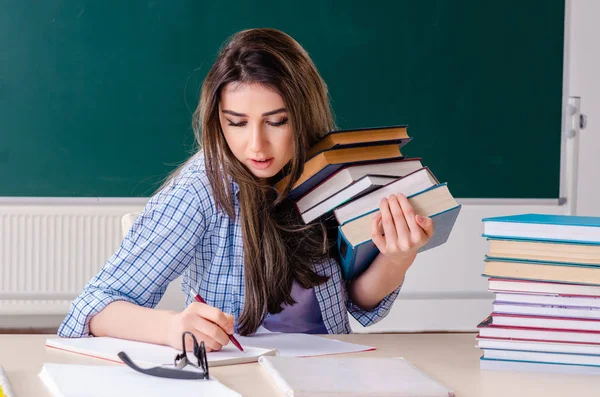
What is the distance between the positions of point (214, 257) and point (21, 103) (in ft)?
8.06

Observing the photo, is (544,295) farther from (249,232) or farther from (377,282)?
(249,232)

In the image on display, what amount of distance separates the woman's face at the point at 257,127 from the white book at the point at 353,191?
0.12m

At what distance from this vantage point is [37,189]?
367 cm

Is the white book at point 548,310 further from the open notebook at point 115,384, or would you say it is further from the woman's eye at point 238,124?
the woman's eye at point 238,124

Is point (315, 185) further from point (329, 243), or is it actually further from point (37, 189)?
point (37, 189)

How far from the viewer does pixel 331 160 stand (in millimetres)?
1335

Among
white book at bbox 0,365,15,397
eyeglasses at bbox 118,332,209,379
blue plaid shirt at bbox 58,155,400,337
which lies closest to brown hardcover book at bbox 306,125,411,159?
blue plaid shirt at bbox 58,155,400,337

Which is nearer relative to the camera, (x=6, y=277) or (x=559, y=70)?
(x=6, y=277)

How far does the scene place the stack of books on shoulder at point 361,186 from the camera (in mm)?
1238

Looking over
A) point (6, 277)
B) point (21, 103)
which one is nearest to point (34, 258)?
point (6, 277)

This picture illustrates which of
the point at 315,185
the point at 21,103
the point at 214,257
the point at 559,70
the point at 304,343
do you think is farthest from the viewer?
the point at 559,70

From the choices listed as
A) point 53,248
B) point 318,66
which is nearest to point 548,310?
point 318,66

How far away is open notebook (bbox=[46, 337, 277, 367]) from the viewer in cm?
108

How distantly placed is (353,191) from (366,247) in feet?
0.45
